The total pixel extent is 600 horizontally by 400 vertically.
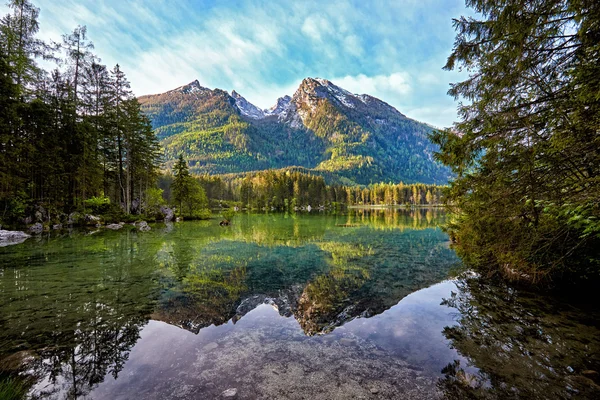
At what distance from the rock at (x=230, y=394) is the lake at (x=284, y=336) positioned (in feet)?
0.05

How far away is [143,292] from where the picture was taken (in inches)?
359

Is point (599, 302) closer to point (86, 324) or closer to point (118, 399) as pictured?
point (118, 399)

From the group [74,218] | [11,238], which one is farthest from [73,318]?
[74,218]

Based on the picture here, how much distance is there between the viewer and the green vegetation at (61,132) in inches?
842

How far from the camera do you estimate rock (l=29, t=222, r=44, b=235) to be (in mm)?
23500

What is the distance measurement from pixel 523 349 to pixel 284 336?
16.3ft

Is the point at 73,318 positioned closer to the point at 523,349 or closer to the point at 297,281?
the point at 297,281

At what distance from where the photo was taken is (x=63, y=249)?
52.4 feet

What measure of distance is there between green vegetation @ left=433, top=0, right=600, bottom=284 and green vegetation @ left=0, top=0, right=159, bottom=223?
91.9 ft

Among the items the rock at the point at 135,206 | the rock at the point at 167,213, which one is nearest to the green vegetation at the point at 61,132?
the rock at the point at 135,206

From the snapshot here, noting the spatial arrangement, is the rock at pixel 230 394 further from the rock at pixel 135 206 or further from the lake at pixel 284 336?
the rock at pixel 135 206

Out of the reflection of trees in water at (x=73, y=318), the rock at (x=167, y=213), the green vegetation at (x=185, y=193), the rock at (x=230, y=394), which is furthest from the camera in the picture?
the green vegetation at (x=185, y=193)

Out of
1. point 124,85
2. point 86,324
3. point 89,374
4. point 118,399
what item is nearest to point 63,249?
point 86,324

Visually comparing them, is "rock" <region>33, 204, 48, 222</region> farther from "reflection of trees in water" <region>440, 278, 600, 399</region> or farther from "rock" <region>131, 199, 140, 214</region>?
"reflection of trees in water" <region>440, 278, 600, 399</region>
